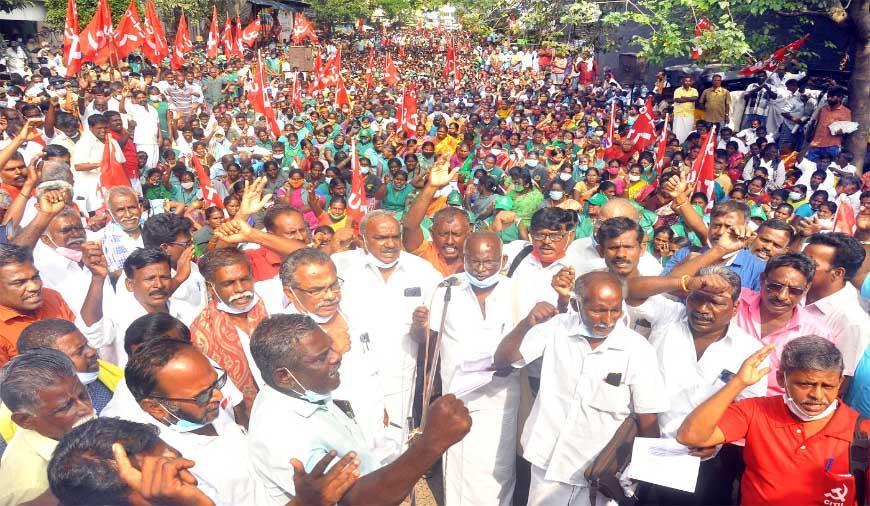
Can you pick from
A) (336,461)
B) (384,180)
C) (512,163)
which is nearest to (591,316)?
(336,461)

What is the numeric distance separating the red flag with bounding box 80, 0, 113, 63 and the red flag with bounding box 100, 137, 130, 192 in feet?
18.7

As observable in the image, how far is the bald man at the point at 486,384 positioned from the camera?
12.2 ft

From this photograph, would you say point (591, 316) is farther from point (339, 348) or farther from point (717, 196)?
point (717, 196)

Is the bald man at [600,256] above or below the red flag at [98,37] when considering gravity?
below

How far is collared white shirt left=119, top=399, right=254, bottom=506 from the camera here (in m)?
2.32

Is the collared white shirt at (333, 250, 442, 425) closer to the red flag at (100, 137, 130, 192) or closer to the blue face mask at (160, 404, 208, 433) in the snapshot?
the blue face mask at (160, 404, 208, 433)

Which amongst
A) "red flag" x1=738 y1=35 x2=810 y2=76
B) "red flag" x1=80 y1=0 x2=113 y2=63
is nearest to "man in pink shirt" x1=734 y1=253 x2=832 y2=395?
"red flag" x1=738 y1=35 x2=810 y2=76

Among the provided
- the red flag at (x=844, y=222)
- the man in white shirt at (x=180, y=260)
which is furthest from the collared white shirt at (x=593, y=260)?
the man in white shirt at (x=180, y=260)

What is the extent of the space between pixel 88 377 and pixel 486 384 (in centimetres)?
197

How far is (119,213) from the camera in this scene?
188 inches

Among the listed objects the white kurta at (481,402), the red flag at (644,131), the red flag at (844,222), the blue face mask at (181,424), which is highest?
the red flag at (644,131)

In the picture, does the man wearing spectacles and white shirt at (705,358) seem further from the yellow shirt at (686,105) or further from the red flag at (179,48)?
the red flag at (179,48)

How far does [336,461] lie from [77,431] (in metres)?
0.82

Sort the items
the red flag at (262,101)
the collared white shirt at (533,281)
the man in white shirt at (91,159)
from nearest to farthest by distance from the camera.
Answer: the collared white shirt at (533,281)
the man in white shirt at (91,159)
the red flag at (262,101)
